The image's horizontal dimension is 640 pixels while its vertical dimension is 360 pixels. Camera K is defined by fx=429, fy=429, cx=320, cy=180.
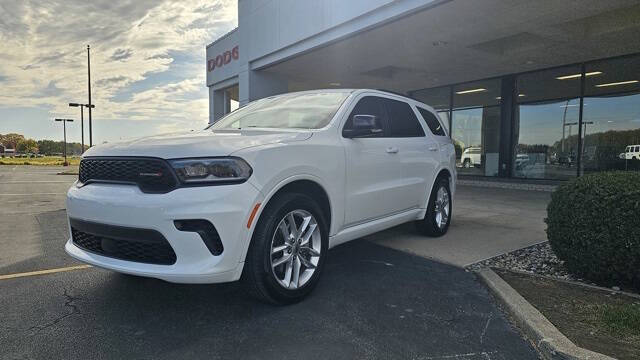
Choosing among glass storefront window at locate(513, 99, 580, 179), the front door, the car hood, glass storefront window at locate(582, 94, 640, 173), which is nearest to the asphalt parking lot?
the front door

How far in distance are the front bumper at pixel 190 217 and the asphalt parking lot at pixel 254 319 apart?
411 mm

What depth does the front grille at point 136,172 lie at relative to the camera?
287 centimetres

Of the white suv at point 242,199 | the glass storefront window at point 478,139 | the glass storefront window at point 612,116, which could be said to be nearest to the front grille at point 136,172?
the white suv at point 242,199

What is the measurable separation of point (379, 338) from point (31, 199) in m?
11.1

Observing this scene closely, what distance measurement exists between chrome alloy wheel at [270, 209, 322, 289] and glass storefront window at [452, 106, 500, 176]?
1368cm

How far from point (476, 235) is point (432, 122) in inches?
67.4

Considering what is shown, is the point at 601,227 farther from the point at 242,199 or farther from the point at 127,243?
the point at 127,243

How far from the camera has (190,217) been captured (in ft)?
9.05

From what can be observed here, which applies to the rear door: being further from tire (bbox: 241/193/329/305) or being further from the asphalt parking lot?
tire (bbox: 241/193/329/305)

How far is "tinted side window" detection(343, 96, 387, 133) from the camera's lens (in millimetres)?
4201

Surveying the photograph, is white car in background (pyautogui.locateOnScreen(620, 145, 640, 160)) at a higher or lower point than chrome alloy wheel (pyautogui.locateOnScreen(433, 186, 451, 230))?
higher

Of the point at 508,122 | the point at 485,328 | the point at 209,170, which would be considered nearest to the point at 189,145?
the point at 209,170

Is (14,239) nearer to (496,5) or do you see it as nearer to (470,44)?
(496,5)

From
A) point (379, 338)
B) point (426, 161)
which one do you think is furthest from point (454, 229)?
point (379, 338)
